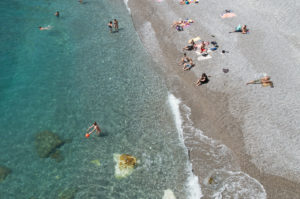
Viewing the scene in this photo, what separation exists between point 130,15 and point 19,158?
26.7 metres

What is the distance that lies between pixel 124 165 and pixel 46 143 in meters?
7.12

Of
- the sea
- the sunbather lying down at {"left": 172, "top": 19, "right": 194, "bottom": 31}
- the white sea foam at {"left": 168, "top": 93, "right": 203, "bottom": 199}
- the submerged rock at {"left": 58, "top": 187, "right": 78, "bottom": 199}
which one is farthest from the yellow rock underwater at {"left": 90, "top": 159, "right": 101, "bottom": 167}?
the sunbather lying down at {"left": 172, "top": 19, "right": 194, "bottom": 31}

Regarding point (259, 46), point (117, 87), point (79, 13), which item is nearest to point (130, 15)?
point (79, 13)

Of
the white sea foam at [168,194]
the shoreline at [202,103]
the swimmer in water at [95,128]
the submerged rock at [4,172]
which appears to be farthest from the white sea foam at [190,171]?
the submerged rock at [4,172]

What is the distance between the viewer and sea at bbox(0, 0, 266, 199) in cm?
1767

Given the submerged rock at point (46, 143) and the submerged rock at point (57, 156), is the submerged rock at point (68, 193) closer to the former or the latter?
the submerged rock at point (57, 156)

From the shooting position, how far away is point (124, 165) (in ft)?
62.0

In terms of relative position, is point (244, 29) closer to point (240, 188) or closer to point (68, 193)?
point (240, 188)

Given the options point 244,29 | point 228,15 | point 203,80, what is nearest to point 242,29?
point 244,29

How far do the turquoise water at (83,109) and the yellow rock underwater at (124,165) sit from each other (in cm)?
40

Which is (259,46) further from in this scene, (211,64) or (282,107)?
(282,107)

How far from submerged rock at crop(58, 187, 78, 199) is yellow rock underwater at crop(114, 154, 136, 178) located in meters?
3.16

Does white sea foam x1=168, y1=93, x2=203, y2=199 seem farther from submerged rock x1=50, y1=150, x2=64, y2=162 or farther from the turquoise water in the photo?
submerged rock x1=50, y1=150, x2=64, y2=162

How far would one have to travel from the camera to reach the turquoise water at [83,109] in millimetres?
18109
